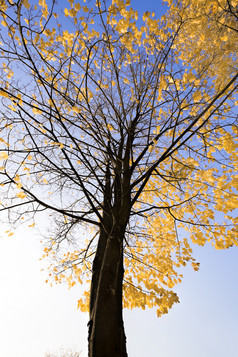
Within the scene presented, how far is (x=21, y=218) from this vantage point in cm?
336

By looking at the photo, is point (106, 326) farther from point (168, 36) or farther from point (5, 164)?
point (168, 36)

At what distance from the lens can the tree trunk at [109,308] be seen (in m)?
1.73

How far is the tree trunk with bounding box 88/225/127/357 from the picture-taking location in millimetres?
1732

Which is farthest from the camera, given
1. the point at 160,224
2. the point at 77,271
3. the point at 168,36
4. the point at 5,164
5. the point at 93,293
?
the point at 160,224

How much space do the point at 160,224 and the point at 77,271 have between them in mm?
2044

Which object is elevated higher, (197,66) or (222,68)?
(222,68)

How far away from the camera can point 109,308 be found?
1910mm

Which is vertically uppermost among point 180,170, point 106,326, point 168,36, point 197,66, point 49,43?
point 168,36

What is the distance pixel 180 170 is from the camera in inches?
116

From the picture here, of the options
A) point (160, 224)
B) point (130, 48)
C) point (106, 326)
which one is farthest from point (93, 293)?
point (130, 48)

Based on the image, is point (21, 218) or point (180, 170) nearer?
point (180, 170)

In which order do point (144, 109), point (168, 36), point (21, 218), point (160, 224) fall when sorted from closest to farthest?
1. point (168, 36)
2. point (21, 218)
3. point (144, 109)
4. point (160, 224)

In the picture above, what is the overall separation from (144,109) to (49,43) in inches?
70.3

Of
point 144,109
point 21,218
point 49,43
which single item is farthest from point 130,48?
point 21,218
